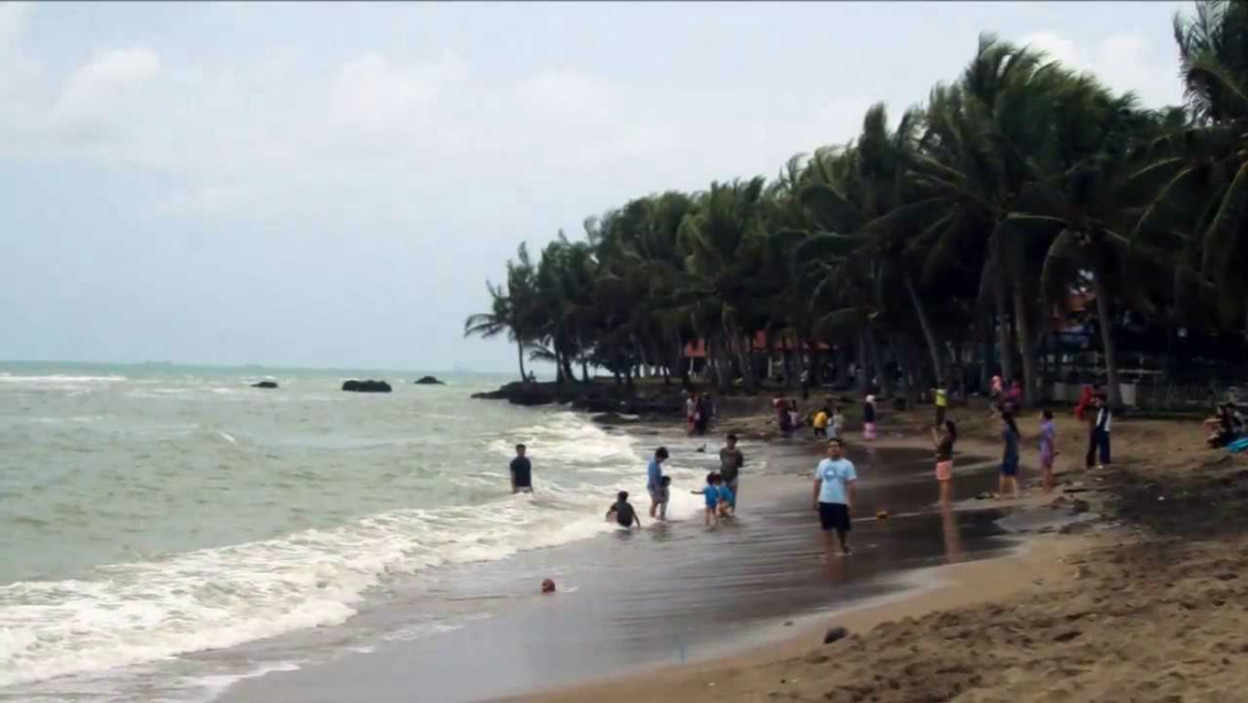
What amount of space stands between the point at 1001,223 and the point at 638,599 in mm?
24265

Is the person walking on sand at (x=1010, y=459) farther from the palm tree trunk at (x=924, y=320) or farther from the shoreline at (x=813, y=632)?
the palm tree trunk at (x=924, y=320)

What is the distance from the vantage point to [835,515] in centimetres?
1398

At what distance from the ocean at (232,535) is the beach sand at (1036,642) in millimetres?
3603

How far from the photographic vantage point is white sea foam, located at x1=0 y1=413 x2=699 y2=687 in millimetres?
10594

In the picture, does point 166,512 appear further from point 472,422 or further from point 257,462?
point 472,422

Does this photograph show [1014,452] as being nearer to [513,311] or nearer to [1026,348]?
[1026,348]

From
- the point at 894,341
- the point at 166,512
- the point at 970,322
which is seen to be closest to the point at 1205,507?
the point at 166,512

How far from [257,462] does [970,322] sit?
2572 cm

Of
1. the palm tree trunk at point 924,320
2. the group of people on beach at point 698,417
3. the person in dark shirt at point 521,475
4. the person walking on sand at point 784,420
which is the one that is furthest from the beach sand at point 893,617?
the group of people on beach at point 698,417

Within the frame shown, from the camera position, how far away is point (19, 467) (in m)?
27.0

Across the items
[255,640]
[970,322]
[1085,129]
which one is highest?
[1085,129]

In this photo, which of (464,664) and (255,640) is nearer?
(464,664)

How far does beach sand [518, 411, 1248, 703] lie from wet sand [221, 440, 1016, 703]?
0.61 metres

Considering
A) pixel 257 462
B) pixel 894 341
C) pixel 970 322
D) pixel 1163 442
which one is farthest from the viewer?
pixel 894 341
